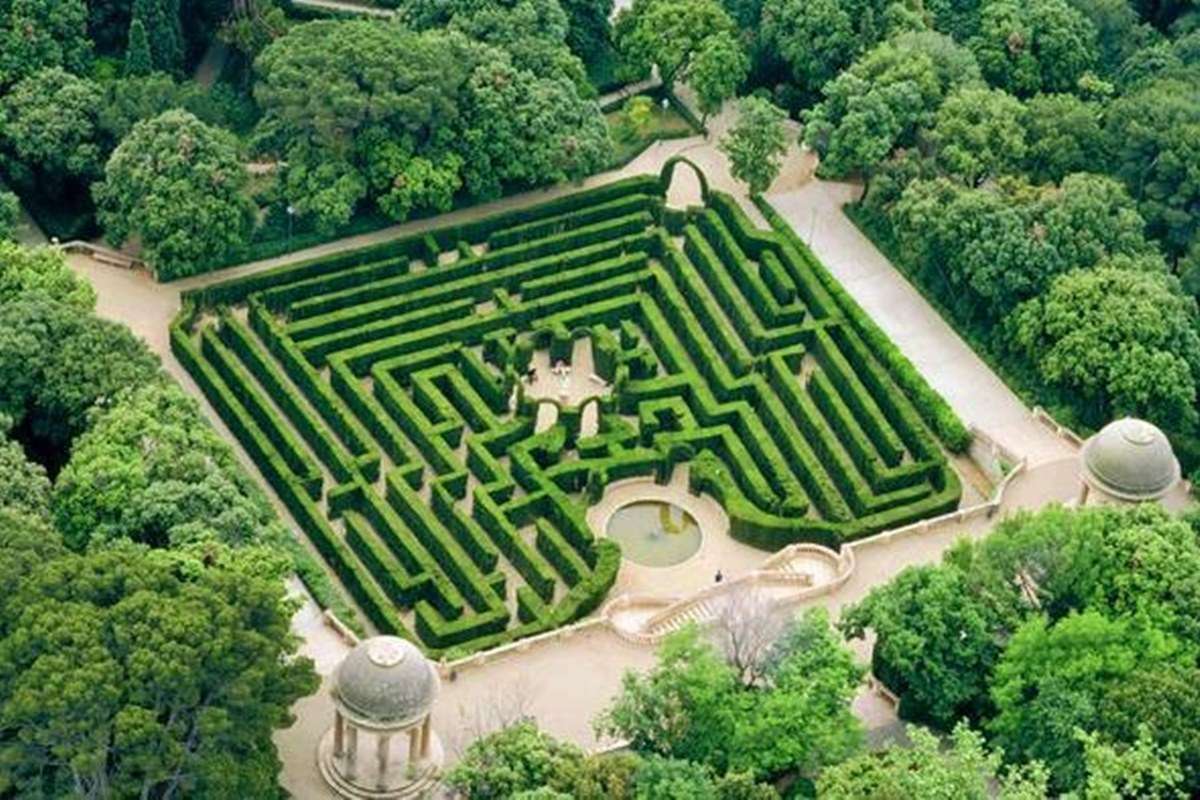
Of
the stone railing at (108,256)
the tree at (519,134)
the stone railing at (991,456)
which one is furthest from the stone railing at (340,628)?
the stone railing at (991,456)

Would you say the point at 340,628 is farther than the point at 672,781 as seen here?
Yes

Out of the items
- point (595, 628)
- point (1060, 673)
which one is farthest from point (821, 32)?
point (1060, 673)

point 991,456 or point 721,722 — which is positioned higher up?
point 991,456

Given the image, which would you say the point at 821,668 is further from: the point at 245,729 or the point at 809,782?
the point at 245,729

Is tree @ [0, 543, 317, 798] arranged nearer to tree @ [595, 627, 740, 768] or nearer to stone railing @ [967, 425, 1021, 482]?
tree @ [595, 627, 740, 768]

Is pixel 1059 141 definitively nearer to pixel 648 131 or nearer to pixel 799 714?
pixel 648 131

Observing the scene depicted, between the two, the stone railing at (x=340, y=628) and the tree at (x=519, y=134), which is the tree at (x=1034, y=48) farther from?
the stone railing at (x=340, y=628)
